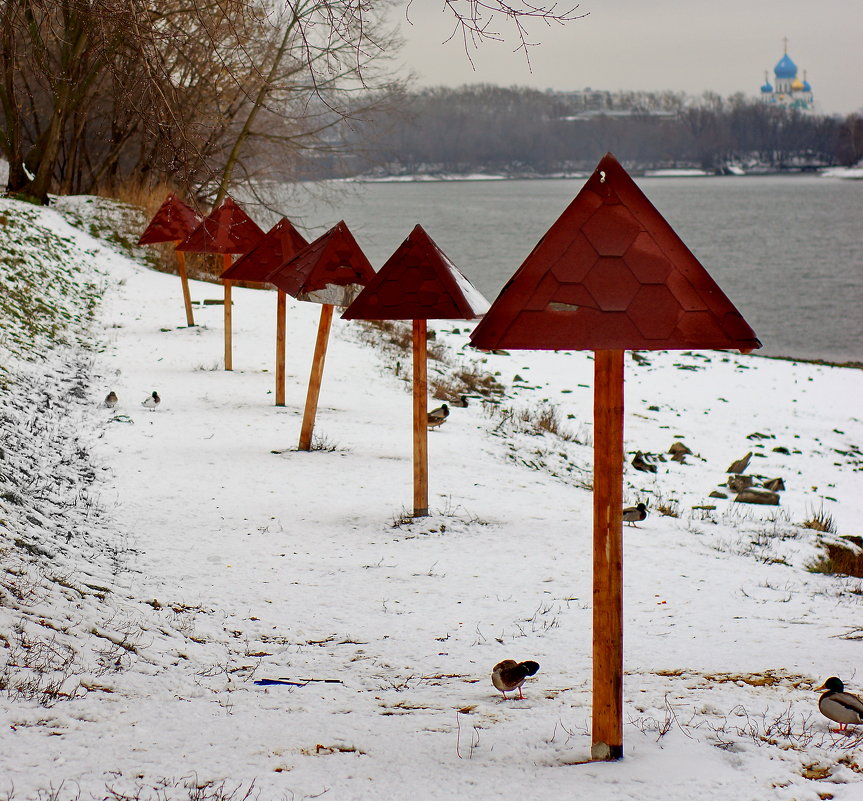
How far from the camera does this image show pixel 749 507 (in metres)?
12.3

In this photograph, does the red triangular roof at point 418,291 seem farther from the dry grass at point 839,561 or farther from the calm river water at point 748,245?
the calm river water at point 748,245

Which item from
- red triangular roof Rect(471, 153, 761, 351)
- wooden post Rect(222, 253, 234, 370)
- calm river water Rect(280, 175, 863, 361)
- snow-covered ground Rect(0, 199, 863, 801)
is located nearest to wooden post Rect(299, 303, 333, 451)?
snow-covered ground Rect(0, 199, 863, 801)

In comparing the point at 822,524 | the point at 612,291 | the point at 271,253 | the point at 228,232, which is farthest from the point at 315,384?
the point at 612,291

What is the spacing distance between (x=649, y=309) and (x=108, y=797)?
296cm

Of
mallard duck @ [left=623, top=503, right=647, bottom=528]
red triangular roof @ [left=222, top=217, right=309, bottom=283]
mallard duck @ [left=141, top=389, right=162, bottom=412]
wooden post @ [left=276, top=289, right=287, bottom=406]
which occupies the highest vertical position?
red triangular roof @ [left=222, top=217, right=309, bottom=283]

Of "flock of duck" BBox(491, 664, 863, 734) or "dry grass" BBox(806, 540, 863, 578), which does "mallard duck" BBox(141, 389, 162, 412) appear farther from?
"flock of duck" BBox(491, 664, 863, 734)

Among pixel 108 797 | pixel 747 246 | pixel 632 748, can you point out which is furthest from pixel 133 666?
pixel 747 246

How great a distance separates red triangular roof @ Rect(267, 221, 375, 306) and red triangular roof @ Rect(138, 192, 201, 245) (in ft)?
30.5

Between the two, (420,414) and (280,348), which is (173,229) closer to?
(280,348)

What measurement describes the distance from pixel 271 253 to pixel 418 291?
194 inches

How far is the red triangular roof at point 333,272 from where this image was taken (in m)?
10.4

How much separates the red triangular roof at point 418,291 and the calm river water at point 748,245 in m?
24.5

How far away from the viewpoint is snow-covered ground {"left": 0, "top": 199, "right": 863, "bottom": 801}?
4.30 meters

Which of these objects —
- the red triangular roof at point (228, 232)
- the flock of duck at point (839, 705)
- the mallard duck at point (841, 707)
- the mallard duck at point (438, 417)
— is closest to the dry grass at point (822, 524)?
the mallard duck at point (438, 417)
